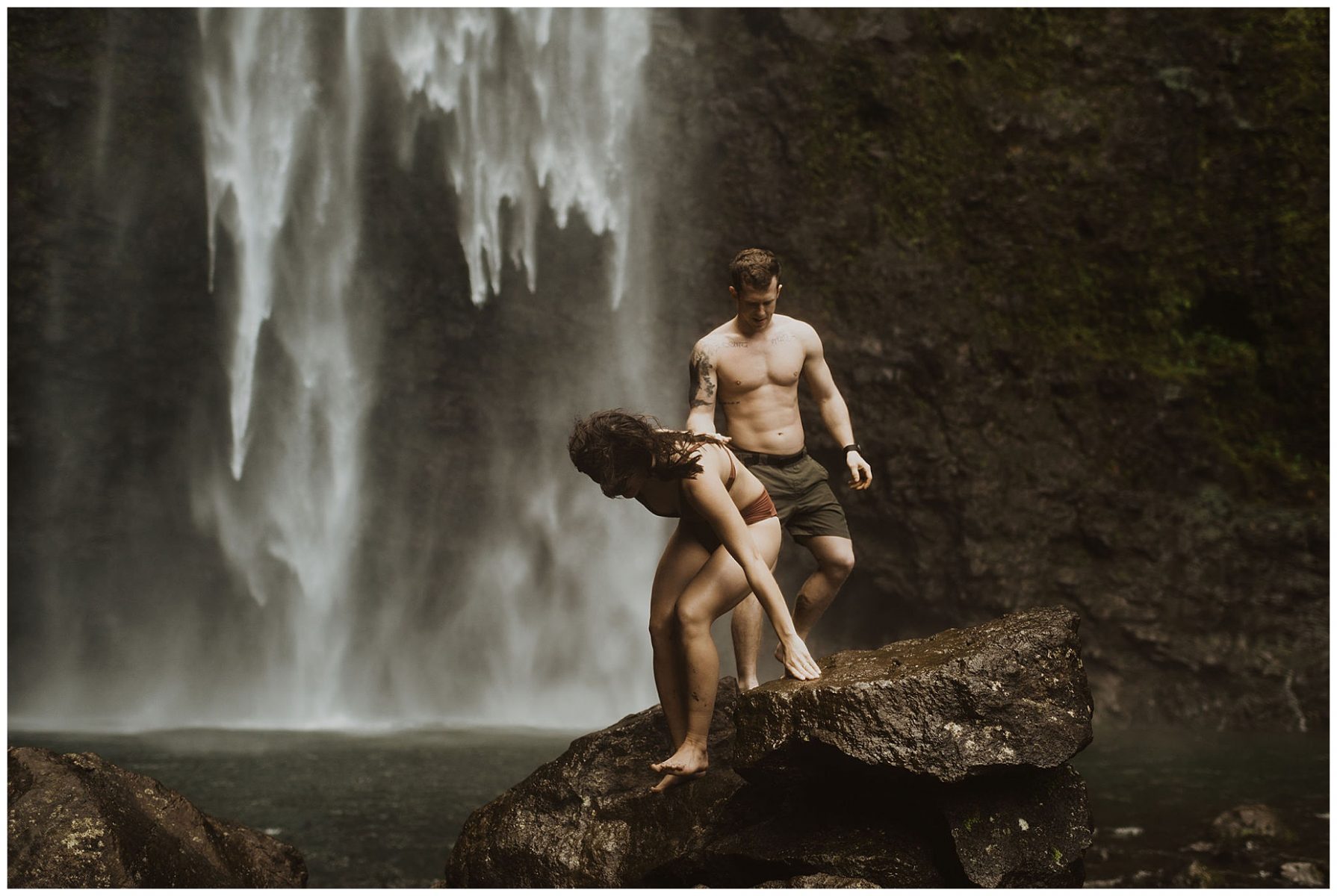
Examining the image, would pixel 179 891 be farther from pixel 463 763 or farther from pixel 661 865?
pixel 463 763

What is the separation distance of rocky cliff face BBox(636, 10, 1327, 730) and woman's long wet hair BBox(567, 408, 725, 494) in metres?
10.3

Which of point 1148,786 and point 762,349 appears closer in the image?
point 762,349

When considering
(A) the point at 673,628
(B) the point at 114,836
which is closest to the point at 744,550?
(A) the point at 673,628

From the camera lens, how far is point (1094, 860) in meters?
8.46

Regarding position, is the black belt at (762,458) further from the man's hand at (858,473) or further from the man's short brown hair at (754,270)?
the man's short brown hair at (754,270)

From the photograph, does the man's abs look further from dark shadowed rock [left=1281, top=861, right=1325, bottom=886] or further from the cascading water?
the cascading water

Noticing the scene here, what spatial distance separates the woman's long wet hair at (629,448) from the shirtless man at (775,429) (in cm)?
53

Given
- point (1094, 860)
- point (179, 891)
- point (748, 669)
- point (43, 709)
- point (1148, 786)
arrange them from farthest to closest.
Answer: point (43, 709)
point (1148, 786)
point (1094, 860)
point (748, 669)
point (179, 891)

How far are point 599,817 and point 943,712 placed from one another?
1756mm

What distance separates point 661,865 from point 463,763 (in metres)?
6.45

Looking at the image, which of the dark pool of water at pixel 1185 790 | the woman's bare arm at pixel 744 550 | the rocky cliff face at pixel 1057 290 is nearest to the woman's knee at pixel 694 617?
the woman's bare arm at pixel 744 550

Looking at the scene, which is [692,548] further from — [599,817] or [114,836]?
[114,836]

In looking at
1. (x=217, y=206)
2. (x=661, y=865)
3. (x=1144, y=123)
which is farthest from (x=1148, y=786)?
(x=217, y=206)

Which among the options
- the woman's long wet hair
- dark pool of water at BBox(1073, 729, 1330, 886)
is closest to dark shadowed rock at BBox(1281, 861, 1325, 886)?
dark pool of water at BBox(1073, 729, 1330, 886)
